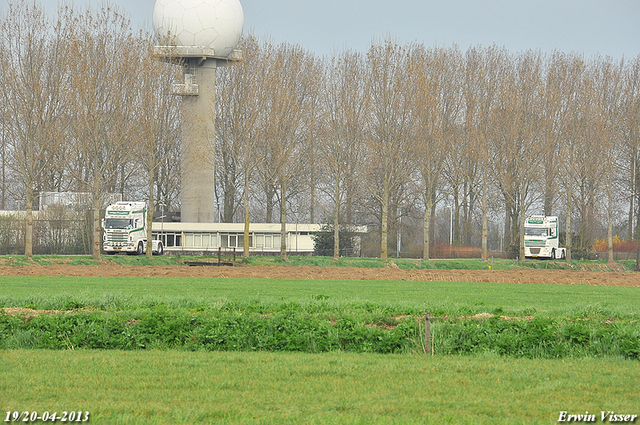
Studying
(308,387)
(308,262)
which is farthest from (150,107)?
(308,387)

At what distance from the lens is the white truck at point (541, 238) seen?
198 ft

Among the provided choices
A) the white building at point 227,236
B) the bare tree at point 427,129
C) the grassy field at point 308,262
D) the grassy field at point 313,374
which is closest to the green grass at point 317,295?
the grassy field at point 313,374

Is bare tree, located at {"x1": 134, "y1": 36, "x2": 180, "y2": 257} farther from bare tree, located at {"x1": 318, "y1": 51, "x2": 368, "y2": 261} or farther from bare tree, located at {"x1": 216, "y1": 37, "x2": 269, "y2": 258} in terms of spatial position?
bare tree, located at {"x1": 318, "y1": 51, "x2": 368, "y2": 261}

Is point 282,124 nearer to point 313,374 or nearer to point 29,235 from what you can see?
point 29,235

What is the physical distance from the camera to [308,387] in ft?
31.6

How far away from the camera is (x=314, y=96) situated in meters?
55.7

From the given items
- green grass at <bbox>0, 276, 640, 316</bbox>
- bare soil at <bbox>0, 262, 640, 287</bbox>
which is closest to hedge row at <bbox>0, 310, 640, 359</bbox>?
green grass at <bbox>0, 276, 640, 316</bbox>

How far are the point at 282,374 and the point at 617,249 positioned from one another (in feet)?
215

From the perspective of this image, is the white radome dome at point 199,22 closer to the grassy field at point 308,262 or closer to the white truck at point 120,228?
the white truck at point 120,228

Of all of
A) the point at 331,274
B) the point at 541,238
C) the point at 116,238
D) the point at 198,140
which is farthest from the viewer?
the point at 541,238

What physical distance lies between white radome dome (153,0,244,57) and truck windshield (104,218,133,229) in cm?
1524

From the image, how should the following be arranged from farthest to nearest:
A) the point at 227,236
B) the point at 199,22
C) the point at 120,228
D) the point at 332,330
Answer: the point at 227,236 → the point at 199,22 → the point at 120,228 → the point at 332,330

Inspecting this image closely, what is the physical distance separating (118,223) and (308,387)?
4534cm

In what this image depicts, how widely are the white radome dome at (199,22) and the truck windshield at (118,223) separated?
15.2m
